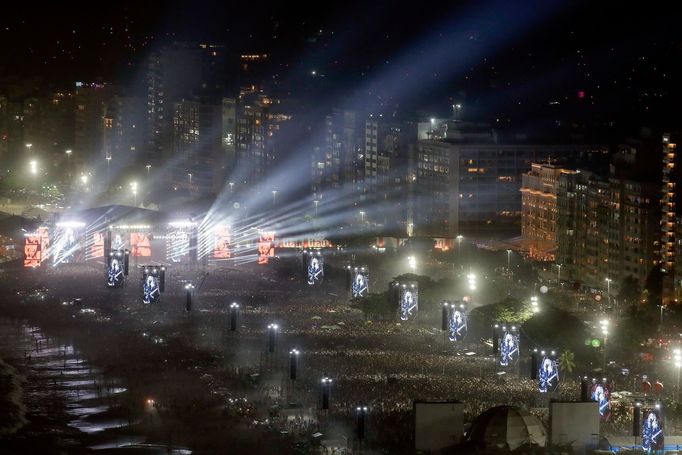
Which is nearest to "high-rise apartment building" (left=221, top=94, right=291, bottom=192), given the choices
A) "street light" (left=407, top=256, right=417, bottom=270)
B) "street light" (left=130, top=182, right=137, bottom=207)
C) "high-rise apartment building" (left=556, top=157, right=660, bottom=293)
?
"street light" (left=130, top=182, right=137, bottom=207)

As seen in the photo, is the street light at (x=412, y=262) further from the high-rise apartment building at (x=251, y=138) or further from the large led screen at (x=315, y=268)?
the high-rise apartment building at (x=251, y=138)

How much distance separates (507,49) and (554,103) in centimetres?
737

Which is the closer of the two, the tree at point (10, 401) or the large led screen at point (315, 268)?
the tree at point (10, 401)

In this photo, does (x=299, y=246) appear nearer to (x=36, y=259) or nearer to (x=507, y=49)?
(x=36, y=259)

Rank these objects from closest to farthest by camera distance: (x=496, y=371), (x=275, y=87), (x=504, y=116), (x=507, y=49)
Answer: (x=496, y=371) → (x=504, y=116) → (x=507, y=49) → (x=275, y=87)

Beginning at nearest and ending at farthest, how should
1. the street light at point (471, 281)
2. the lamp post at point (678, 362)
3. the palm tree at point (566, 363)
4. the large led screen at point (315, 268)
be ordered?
1. the lamp post at point (678, 362)
2. the palm tree at point (566, 363)
3. the large led screen at point (315, 268)
4. the street light at point (471, 281)

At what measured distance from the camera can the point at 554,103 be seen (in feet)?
319

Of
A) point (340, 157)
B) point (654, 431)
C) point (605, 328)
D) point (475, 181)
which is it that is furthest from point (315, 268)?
point (340, 157)

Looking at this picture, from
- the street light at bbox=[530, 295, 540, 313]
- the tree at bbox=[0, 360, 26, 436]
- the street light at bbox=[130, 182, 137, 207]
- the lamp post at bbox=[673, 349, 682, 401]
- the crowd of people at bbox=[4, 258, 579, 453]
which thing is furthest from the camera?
the street light at bbox=[130, 182, 137, 207]

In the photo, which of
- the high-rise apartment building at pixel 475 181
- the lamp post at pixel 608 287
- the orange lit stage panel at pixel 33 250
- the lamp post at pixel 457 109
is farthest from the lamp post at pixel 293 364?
the lamp post at pixel 457 109

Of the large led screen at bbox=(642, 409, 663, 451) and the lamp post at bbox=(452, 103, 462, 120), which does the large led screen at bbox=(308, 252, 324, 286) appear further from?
the lamp post at bbox=(452, 103, 462, 120)

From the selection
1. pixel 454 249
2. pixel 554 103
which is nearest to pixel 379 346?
pixel 454 249

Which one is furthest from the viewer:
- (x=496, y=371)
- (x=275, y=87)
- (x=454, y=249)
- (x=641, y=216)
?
(x=275, y=87)

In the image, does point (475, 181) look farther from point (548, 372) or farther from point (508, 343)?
point (548, 372)
